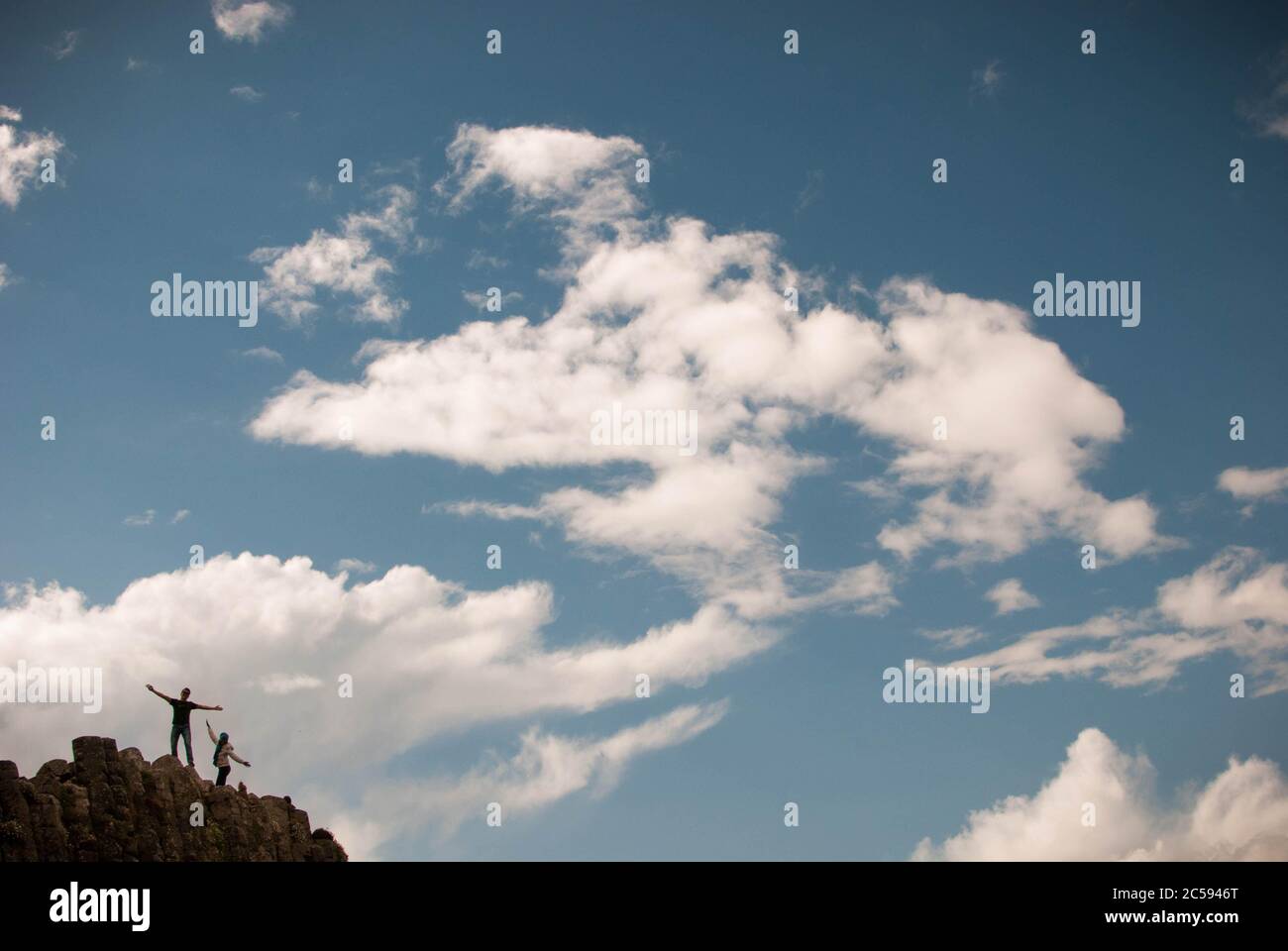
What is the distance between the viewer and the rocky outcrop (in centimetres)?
4134

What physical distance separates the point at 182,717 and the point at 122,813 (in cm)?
464

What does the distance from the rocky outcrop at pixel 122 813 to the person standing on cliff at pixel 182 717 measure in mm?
1453

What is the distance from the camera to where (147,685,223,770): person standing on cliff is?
42.2 metres

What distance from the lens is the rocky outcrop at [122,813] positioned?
4134 cm

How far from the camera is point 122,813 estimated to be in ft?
142

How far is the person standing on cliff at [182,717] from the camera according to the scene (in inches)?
1662

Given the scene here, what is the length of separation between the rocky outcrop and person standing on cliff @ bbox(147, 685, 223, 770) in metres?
1.45

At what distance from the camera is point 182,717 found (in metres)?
43.0

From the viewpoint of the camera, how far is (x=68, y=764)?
144ft
